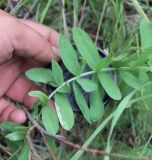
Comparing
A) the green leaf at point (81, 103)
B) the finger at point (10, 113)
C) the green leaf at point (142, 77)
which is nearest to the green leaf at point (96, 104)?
the green leaf at point (81, 103)

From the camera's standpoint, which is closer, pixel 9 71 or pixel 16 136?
pixel 16 136

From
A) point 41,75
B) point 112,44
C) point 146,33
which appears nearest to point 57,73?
point 41,75

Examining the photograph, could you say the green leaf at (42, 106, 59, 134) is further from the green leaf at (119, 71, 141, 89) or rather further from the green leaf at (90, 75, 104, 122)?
the green leaf at (119, 71, 141, 89)

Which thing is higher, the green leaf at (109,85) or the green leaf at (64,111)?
the green leaf at (109,85)

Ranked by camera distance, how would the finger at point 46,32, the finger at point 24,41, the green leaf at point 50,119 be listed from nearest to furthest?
the green leaf at point 50,119 → the finger at point 24,41 → the finger at point 46,32

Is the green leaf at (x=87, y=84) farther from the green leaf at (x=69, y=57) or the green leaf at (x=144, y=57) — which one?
the green leaf at (x=144, y=57)

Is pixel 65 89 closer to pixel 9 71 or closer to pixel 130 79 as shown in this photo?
pixel 130 79

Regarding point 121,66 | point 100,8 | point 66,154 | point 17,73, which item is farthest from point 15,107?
point 100,8
